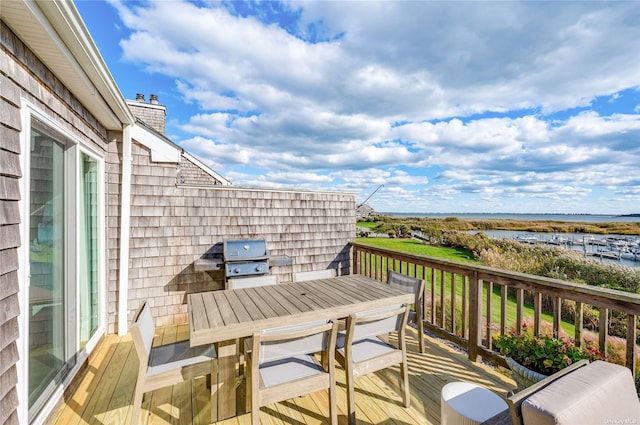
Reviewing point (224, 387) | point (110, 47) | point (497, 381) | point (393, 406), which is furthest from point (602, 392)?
point (110, 47)

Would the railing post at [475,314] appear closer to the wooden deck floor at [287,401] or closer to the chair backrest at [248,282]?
the wooden deck floor at [287,401]

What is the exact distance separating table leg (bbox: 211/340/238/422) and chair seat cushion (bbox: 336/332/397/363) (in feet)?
2.59

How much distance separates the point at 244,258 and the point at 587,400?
370cm

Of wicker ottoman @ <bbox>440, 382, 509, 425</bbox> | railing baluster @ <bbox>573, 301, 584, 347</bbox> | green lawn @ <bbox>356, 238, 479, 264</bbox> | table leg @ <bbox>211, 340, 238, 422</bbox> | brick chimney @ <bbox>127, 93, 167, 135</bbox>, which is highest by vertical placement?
Result: brick chimney @ <bbox>127, 93, 167, 135</bbox>

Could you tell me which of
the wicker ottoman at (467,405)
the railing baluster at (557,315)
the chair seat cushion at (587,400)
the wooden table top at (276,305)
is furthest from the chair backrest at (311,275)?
the chair seat cushion at (587,400)

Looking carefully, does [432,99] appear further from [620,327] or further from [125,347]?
[125,347]

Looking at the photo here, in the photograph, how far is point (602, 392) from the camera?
1013 mm

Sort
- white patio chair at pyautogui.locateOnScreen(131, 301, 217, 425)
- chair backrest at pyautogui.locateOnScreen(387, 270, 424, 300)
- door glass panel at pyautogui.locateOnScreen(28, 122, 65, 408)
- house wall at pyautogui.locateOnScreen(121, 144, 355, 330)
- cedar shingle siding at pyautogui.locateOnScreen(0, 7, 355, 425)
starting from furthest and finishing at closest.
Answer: house wall at pyautogui.locateOnScreen(121, 144, 355, 330)
chair backrest at pyautogui.locateOnScreen(387, 270, 424, 300)
door glass panel at pyautogui.locateOnScreen(28, 122, 65, 408)
white patio chair at pyautogui.locateOnScreen(131, 301, 217, 425)
cedar shingle siding at pyautogui.locateOnScreen(0, 7, 355, 425)

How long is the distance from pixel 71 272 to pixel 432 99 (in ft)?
25.6

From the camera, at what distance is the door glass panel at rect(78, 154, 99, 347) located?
273 centimetres

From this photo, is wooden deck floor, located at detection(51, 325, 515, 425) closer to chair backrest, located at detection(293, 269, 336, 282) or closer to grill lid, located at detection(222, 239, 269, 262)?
chair backrest, located at detection(293, 269, 336, 282)

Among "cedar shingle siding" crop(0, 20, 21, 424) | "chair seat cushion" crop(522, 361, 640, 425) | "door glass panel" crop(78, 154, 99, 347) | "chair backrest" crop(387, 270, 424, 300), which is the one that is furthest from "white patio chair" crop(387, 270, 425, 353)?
"door glass panel" crop(78, 154, 99, 347)

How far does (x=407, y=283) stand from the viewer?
2961mm

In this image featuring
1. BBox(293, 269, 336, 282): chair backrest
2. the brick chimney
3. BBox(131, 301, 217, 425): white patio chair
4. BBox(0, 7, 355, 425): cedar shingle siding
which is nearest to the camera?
BBox(0, 7, 355, 425): cedar shingle siding
